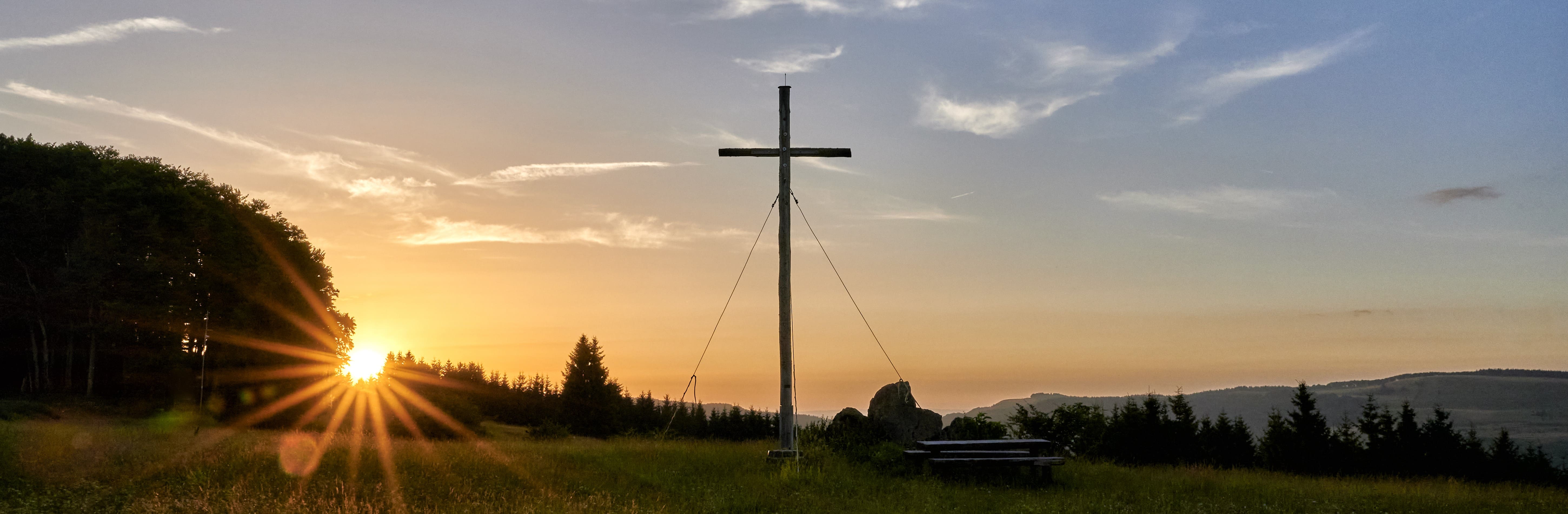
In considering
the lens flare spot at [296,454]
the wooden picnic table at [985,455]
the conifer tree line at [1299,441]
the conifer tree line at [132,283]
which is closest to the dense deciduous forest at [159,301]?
the conifer tree line at [132,283]

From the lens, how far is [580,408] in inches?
1779

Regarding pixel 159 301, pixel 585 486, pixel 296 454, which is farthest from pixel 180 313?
pixel 585 486

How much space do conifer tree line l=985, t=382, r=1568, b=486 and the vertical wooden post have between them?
10.3 meters

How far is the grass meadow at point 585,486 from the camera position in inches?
522

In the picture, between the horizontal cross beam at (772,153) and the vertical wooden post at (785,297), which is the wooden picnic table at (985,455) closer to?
the vertical wooden post at (785,297)

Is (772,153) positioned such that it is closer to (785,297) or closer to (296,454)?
(785,297)

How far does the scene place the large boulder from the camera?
2059cm

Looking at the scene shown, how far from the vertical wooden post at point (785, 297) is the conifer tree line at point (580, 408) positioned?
663cm

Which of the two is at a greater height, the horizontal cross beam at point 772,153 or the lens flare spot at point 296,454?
the horizontal cross beam at point 772,153

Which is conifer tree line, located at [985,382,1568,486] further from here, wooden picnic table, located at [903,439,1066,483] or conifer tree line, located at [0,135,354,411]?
conifer tree line, located at [0,135,354,411]

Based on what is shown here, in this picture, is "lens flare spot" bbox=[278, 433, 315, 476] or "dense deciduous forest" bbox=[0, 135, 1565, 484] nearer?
"lens flare spot" bbox=[278, 433, 315, 476]

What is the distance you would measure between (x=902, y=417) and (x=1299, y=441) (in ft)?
61.3

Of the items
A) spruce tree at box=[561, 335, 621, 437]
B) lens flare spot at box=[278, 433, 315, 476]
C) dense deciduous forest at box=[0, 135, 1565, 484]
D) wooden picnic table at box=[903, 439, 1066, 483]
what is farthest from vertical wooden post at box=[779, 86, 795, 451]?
spruce tree at box=[561, 335, 621, 437]

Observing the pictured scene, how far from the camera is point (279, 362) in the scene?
136ft
